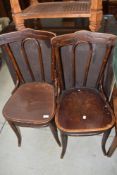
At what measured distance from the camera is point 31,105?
4.38 ft

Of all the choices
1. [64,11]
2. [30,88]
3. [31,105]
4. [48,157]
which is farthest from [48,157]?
[64,11]

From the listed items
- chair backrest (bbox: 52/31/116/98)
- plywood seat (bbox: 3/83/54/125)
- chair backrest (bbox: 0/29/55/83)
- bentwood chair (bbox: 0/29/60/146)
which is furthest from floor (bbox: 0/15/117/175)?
chair backrest (bbox: 0/29/55/83)

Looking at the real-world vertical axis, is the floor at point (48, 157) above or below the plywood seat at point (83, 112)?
below

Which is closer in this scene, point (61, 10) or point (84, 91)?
point (61, 10)

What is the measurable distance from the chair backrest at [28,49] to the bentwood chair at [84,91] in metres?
0.14

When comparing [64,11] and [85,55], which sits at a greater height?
[64,11]

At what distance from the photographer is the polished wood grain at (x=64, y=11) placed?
3.71 ft

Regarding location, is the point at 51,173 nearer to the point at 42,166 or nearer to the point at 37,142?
the point at 42,166

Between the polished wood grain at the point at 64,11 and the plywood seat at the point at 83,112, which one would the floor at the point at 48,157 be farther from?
the polished wood grain at the point at 64,11

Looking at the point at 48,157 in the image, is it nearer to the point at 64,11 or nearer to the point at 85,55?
the point at 85,55

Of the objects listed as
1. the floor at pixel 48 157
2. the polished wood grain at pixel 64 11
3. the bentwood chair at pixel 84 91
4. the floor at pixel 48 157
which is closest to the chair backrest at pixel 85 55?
the bentwood chair at pixel 84 91

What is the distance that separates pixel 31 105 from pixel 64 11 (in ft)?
2.37

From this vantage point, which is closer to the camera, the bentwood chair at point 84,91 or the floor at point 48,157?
the bentwood chair at point 84,91

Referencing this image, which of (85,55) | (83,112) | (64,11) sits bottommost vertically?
(83,112)
